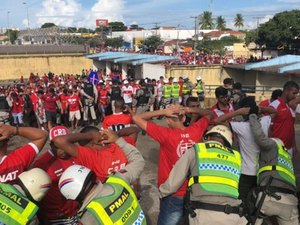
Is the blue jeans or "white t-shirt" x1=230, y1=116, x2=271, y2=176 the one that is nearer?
the blue jeans

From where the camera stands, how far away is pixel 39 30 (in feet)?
388

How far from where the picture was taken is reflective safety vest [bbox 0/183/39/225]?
8.45 ft

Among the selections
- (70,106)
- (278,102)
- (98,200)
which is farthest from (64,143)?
(70,106)

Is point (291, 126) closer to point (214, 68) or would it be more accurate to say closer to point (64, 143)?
point (64, 143)

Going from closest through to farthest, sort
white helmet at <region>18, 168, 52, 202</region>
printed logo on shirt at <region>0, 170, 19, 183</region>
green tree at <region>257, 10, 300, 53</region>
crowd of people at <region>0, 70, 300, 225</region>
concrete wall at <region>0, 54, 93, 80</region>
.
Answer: crowd of people at <region>0, 70, 300, 225</region>, white helmet at <region>18, 168, 52, 202</region>, printed logo on shirt at <region>0, 170, 19, 183</region>, concrete wall at <region>0, 54, 93, 80</region>, green tree at <region>257, 10, 300, 53</region>

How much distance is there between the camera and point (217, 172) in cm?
319


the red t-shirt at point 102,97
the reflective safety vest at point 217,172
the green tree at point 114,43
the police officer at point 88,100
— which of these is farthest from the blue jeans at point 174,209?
the green tree at point 114,43

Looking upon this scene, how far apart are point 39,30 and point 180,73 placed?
9718 cm

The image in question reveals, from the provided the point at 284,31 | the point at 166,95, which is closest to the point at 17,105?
the point at 166,95

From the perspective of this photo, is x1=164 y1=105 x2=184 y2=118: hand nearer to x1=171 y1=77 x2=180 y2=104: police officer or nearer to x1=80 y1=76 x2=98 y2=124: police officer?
x1=80 y1=76 x2=98 y2=124: police officer

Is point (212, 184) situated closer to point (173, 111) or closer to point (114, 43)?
point (173, 111)

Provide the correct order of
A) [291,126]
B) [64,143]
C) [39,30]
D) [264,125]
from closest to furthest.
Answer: [64,143] < [264,125] < [291,126] < [39,30]

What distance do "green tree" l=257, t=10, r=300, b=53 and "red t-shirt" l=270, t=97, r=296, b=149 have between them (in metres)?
51.2

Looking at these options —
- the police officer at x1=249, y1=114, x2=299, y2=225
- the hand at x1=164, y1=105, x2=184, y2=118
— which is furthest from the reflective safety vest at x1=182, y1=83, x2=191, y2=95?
the hand at x1=164, y1=105, x2=184, y2=118
